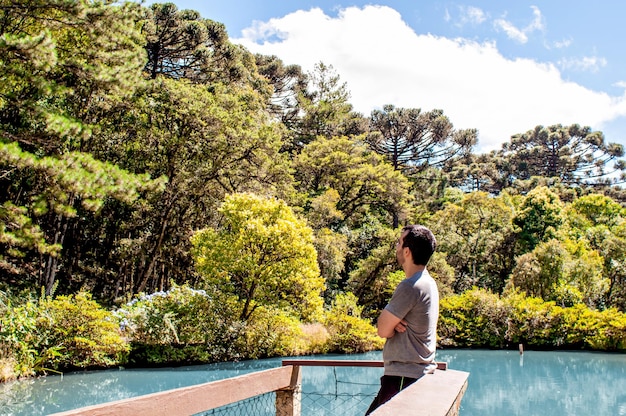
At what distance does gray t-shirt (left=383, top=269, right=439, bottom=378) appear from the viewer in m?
2.08

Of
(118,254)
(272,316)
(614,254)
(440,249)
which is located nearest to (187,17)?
(118,254)

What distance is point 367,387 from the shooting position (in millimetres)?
10008

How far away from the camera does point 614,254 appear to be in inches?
891

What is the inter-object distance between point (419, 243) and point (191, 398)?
1088mm

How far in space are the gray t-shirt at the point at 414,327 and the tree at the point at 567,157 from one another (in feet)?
129

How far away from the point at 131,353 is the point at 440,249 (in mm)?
15329

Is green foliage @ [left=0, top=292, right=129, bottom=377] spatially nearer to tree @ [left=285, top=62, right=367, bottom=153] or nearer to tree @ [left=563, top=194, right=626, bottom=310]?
tree @ [left=285, top=62, right=367, bottom=153]

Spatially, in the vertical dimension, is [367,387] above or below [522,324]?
above

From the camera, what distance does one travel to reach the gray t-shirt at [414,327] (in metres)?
2.08

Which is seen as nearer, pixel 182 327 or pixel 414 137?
pixel 182 327

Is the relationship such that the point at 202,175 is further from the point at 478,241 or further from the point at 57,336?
the point at 478,241

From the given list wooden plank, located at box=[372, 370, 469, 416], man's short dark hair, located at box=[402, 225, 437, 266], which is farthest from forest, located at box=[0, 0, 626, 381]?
wooden plank, located at box=[372, 370, 469, 416]

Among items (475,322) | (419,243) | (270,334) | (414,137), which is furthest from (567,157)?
(419,243)

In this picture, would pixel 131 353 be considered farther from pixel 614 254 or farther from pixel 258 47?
pixel 258 47
